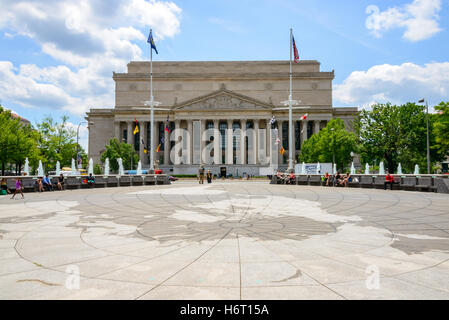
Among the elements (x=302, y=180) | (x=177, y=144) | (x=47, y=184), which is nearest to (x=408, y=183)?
(x=302, y=180)

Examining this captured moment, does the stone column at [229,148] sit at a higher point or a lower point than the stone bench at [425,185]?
higher

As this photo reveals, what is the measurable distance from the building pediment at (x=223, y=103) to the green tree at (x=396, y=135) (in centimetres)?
2366

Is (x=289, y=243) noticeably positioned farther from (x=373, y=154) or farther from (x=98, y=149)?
(x=98, y=149)

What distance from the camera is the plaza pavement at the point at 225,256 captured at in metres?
4.21

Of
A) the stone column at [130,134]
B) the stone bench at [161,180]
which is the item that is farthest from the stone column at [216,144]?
the stone bench at [161,180]

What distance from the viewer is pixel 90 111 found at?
Result: 76438 mm

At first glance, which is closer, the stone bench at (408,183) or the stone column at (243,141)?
the stone bench at (408,183)

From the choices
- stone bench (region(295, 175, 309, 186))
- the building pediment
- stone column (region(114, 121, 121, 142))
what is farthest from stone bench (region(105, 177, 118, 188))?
stone column (region(114, 121, 121, 142))

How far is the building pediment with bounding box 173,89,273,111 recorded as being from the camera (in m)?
67.7

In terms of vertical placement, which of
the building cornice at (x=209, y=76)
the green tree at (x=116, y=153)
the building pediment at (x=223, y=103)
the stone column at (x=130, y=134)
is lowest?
the green tree at (x=116, y=153)

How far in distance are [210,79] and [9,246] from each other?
74.7 metres

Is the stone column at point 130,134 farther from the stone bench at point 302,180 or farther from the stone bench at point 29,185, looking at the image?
the stone bench at point 302,180

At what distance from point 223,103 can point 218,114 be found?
2769mm

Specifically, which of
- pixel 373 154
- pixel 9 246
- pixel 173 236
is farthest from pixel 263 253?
pixel 373 154
